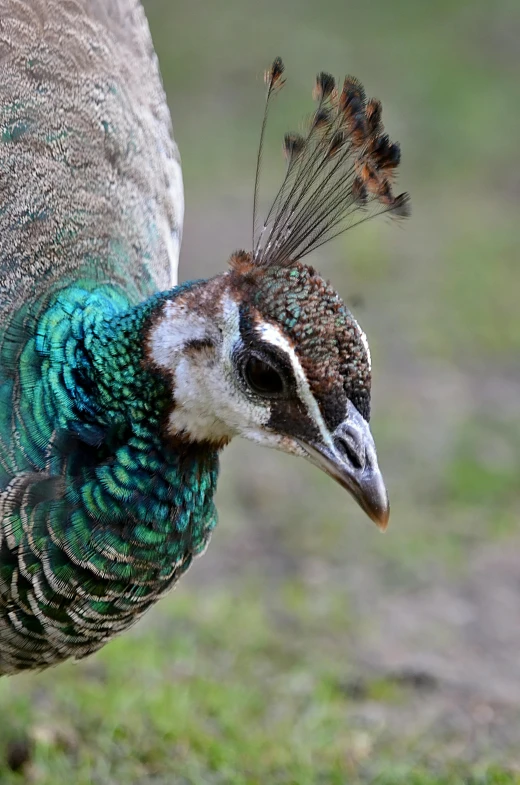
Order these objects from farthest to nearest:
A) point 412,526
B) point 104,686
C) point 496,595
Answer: point 412,526 → point 496,595 → point 104,686

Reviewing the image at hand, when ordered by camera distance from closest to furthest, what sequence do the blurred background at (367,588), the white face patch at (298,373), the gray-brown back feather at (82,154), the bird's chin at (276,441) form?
1. the white face patch at (298,373)
2. the bird's chin at (276,441)
3. the gray-brown back feather at (82,154)
4. the blurred background at (367,588)

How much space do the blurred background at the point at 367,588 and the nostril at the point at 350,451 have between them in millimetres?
490

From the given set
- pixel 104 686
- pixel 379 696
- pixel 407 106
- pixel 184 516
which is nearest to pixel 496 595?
pixel 379 696

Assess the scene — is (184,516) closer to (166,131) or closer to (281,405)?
(281,405)

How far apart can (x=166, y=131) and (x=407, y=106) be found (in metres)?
5.67

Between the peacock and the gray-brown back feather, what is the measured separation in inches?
3.3

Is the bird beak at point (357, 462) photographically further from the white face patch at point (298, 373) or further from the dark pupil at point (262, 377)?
the dark pupil at point (262, 377)

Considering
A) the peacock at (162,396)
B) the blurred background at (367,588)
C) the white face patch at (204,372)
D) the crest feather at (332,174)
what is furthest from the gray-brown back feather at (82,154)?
the blurred background at (367,588)

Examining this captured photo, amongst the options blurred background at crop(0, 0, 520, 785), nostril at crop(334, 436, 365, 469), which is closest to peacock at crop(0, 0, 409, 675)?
nostril at crop(334, 436, 365, 469)

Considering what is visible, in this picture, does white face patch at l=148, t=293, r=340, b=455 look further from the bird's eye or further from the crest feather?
the crest feather

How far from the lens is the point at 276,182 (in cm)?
731

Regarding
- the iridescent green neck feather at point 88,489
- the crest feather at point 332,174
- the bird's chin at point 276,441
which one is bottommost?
the iridescent green neck feather at point 88,489

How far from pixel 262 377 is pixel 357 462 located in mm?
234

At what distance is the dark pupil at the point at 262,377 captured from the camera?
1.98 metres
